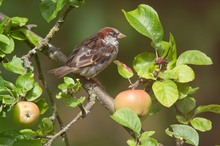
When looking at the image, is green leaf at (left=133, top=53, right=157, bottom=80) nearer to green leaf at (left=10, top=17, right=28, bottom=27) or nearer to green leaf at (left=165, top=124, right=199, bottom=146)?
green leaf at (left=165, top=124, right=199, bottom=146)

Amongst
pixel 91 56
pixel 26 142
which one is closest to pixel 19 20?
pixel 26 142

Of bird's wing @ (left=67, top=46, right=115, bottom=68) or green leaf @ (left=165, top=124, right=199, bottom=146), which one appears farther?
bird's wing @ (left=67, top=46, right=115, bottom=68)

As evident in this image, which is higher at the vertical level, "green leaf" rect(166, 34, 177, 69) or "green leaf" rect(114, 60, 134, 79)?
"green leaf" rect(166, 34, 177, 69)

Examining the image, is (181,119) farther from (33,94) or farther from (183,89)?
(33,94)

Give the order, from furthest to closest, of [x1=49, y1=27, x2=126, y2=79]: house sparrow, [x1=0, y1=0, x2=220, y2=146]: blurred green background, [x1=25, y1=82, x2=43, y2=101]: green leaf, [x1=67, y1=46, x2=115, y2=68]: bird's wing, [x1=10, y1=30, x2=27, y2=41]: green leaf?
[x1=0, y1=0, x2=220, y2=146]: blurred green background → [x1=67, y1=46, x2=115, y2=68]: bird's wing → [x1=49, y1=27, x2=126, y2=79]: house sparrow → [x1=10, y1=30, x2=27, y2=41]: green leaf → [x1=25, y1=82, x2=43, y2=101]: green leaf

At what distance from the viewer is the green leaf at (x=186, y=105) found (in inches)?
49.1

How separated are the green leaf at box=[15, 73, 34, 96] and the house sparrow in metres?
0.39

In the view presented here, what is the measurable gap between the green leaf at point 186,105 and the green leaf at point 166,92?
7cm

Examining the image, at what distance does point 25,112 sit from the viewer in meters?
1.12

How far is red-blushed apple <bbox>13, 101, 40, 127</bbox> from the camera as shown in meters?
1.13

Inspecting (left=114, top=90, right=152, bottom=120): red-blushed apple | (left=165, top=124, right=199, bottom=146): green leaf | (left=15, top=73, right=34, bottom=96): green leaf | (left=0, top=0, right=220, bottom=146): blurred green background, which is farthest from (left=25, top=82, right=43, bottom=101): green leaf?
(left=0, top=0, right=220, bottom=146): blurred green background

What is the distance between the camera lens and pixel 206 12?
3.13 m

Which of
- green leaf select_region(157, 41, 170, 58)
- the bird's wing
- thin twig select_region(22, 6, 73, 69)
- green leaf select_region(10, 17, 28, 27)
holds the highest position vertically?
green leaf select_region(10, 17, 28, 27)

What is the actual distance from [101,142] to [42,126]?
1749mm
